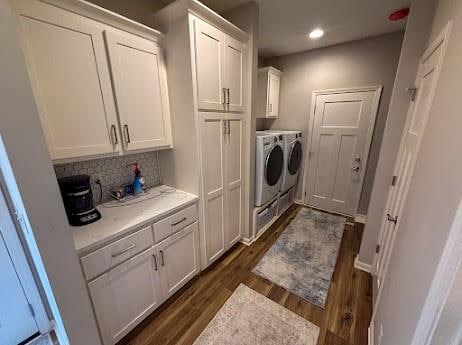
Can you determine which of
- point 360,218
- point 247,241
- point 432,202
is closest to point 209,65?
point 432,202

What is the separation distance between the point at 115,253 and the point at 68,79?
1.06m

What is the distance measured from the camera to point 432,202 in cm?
73

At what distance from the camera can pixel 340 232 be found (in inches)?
106

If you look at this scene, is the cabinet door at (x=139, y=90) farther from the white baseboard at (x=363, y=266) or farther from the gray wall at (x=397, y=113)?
the white baseboard at (x=363, y=266)

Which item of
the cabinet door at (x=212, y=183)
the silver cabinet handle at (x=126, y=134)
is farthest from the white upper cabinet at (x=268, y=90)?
the silver cabinet handle at (x=126, y=134)

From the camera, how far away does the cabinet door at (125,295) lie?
1159 millimetres

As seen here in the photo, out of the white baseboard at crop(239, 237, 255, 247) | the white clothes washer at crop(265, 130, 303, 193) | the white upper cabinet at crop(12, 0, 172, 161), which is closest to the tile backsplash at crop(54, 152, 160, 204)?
the white upper cabinet at crop(12, 0, 172, 161)

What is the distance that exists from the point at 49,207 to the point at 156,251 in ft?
2.53

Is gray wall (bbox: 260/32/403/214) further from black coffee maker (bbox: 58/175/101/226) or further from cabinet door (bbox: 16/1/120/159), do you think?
black coffee maker (bbox: 58/175/101/226)

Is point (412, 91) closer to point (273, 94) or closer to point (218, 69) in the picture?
point (218, 69)

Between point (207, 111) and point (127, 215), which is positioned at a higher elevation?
point (207, 111)

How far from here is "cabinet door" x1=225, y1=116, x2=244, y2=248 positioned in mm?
1904

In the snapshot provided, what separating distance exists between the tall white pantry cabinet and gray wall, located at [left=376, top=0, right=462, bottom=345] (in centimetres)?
137

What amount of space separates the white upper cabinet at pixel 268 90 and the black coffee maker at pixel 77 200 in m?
2.55
